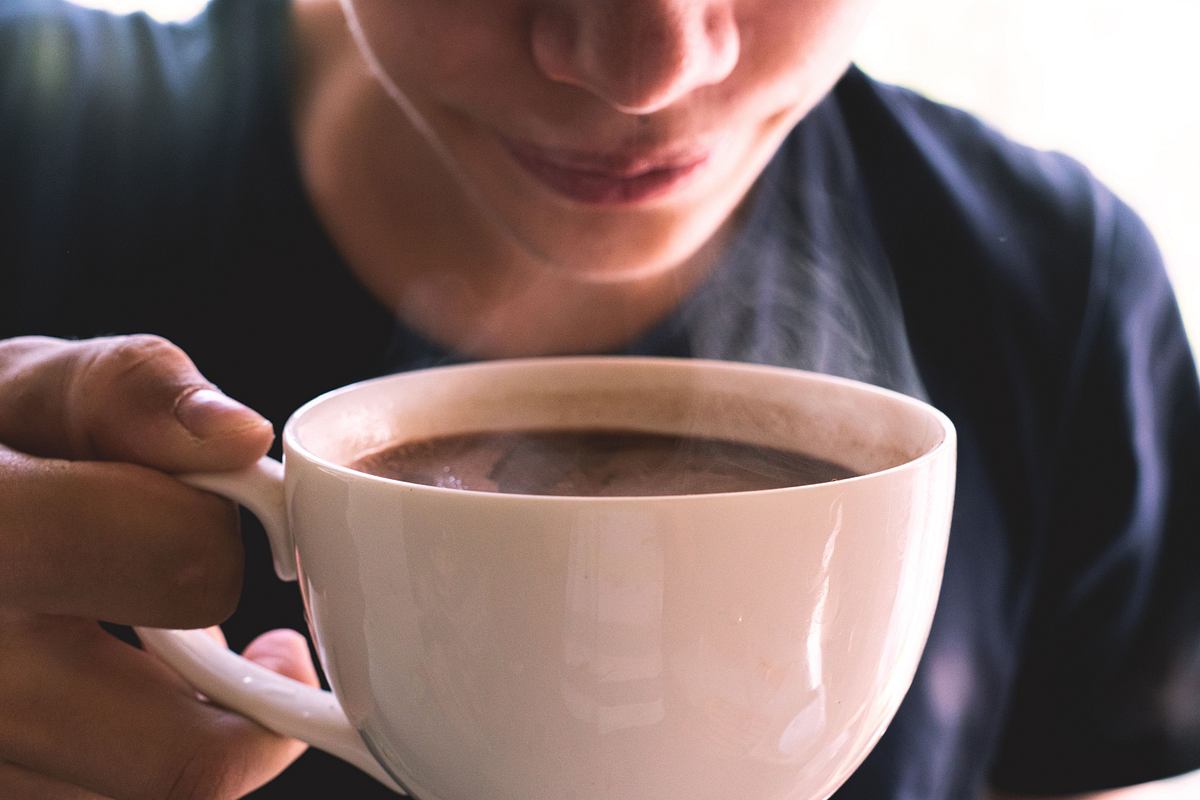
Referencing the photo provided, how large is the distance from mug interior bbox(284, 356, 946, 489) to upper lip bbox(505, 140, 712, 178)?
0.17m

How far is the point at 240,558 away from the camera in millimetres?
501

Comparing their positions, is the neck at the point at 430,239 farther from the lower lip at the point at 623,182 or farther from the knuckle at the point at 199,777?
the knuckle at the point at 199,777

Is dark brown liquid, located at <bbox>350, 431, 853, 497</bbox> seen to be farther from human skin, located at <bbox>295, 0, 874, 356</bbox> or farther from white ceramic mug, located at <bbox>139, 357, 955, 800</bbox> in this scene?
human skin, located at <bbox>295, 0, 874, 356</bbox>

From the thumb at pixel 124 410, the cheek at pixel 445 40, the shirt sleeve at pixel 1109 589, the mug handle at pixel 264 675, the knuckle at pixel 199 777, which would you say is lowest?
the shirt sleeve at pixel 1109 589

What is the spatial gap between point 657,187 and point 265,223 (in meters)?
0.44

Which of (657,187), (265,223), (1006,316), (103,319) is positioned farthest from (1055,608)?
(103,319)

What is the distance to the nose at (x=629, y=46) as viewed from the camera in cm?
62

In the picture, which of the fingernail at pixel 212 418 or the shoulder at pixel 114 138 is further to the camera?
the shoulder at pixel 114 138

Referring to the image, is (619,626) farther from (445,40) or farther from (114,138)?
(114,138)

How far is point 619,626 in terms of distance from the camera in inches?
13.6

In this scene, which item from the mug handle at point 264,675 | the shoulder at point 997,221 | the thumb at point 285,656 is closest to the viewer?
the mug handle at point 264,675

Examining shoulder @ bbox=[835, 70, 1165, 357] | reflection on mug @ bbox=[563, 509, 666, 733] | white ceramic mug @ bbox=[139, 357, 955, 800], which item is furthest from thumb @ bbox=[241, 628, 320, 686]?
shoulder @ bbox=[835, 70, 1165, 357]

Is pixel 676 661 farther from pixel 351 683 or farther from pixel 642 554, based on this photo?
pixel 351 683

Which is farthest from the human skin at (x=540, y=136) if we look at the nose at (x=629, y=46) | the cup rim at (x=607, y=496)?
the cup rim at (x=607, y=496)
